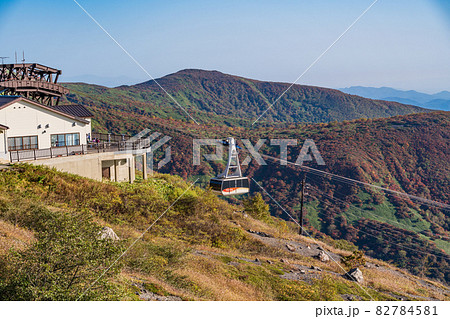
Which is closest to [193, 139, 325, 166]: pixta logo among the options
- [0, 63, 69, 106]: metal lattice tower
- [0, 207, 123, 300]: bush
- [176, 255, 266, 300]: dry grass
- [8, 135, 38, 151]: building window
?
[0, 63, 69, 106]: metal lattice tower

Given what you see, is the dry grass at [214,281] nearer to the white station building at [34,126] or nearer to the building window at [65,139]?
the white station building at [34,126]

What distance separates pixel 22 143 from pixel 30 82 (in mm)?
7857

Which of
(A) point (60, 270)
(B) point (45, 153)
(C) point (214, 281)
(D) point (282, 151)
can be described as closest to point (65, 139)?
(B) point (45, 153)

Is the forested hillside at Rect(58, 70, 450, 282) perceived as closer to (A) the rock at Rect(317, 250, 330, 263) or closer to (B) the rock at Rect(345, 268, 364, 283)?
(A) the rock at Rect(317, 250, 330, 263)

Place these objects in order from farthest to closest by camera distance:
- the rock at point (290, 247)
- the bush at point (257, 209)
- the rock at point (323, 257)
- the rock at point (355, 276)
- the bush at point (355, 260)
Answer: the bush at point (257, 209)
the rock at point (290, 247)
the bush at point (355, 260)
the rock at point (323, 257)
the rock at point (355, 276)

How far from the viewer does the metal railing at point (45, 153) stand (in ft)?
73.0

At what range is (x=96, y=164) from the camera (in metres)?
27.5

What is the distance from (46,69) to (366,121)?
11234cm

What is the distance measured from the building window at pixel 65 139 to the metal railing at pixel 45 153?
1621 mm

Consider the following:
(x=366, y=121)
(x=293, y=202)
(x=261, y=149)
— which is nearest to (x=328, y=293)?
(x=293, y=202)

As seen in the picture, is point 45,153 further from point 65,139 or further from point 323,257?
point 323,257

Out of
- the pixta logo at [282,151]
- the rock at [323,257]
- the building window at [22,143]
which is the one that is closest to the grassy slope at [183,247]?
the rock at [323,257]

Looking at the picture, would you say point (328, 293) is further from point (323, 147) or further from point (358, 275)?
point (323, 147)

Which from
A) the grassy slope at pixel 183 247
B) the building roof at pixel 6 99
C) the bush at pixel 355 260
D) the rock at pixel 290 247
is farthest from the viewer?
the rock at pixel 290 247
